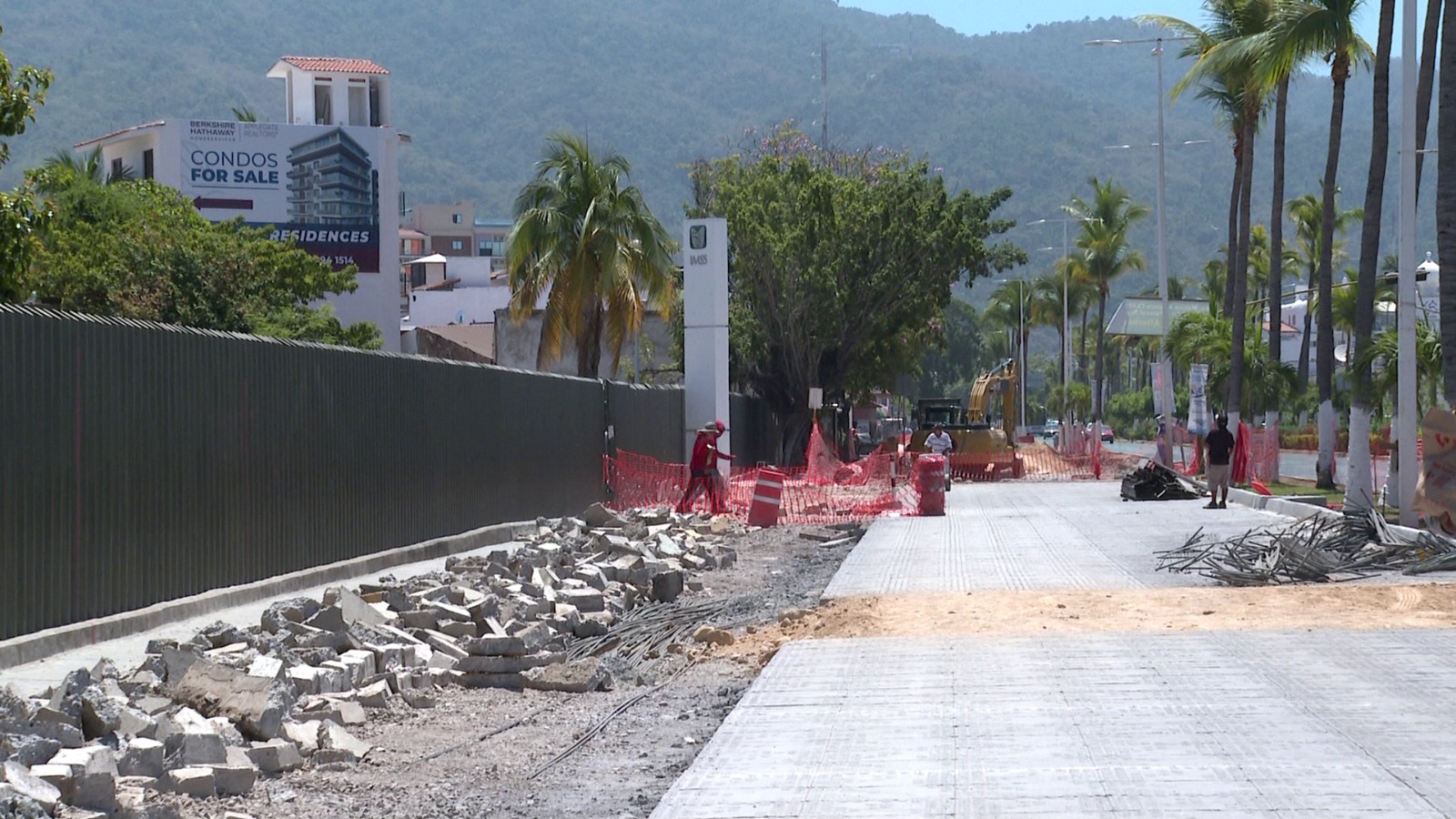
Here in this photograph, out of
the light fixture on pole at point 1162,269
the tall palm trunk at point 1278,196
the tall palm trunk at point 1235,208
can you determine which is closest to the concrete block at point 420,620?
the tall palm trunk at point 1278,196

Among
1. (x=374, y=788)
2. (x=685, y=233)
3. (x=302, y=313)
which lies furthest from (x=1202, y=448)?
(x=374, y=788)

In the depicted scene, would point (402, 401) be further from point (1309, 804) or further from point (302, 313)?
point (302, 313)

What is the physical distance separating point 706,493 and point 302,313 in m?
12.1

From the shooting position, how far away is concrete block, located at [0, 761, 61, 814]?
6.24m

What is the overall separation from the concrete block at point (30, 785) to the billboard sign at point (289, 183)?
193 ft

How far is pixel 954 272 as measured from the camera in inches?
1998

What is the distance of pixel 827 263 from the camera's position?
48562mm

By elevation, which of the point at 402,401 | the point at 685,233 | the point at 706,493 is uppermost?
the point at 685,233

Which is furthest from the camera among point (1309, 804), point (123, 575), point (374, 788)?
point (123, 575)

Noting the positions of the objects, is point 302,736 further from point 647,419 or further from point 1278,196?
point 1278,196

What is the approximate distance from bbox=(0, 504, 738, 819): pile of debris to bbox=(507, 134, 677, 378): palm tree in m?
22.4

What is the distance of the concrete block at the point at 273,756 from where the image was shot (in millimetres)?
7918

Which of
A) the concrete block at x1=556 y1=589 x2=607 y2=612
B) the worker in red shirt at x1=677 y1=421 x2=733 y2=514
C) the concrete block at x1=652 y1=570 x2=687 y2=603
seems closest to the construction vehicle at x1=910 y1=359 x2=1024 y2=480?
the worker in red shirt at x1=677 y1=421 x2=733 y2=514

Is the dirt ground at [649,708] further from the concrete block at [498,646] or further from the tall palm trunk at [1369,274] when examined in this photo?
the tall palm trunk at [1369,274]
